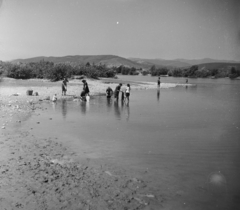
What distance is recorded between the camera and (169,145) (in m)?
11.0

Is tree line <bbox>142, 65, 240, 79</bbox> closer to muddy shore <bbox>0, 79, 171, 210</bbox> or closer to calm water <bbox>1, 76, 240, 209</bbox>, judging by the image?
calm water <bbox>1, 76, 240, 209</bbox>

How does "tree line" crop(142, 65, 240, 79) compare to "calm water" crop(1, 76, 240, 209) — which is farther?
"tree line" crop(142, 65, 240, 79)

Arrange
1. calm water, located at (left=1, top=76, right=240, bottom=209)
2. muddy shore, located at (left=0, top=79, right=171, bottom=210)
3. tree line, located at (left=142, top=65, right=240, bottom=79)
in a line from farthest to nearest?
tree line, located at (left=142, top=65, right=240, bottom=79), calm water, located at (left=1, top=76, right=240, bottom=209), muddy shore, located at (left=0, top=79, right=171, bottom=210)

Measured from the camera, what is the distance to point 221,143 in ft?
37.7

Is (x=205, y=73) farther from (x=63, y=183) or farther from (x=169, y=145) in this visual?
(x=63, y=183)

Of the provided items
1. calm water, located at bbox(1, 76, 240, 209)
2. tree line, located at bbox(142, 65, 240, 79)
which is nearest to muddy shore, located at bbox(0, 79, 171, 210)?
calm water, located at bbox(1, 76, 240, 209)

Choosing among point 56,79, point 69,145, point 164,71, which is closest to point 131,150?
point 69,145

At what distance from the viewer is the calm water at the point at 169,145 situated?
7160 mm

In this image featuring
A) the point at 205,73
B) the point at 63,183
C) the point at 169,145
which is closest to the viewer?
the point at 63,183

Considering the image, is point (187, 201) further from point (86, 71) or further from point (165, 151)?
point (86, 71)

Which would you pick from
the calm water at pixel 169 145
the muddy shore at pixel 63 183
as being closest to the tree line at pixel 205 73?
the calm water at pixel 169 145

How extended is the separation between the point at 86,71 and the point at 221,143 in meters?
54.6

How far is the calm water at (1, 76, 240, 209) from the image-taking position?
716cm

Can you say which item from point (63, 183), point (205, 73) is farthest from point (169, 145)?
point (205, 73)
